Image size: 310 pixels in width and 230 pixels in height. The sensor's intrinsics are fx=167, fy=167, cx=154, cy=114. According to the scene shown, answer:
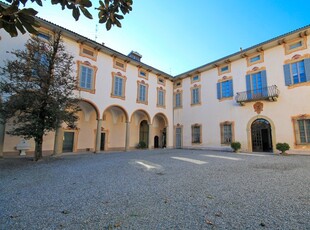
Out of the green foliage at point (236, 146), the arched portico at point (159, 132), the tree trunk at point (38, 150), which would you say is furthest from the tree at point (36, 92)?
the arched portico at point (159, 132)

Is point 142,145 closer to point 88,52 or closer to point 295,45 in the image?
point 88,52

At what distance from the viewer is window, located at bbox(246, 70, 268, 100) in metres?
12.8

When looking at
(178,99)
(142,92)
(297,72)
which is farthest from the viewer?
(178,99)

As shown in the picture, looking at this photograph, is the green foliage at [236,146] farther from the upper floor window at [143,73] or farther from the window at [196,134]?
the upper floor window at [143,73]

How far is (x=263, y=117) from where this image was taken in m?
12.8

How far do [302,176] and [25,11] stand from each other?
7.18 metres

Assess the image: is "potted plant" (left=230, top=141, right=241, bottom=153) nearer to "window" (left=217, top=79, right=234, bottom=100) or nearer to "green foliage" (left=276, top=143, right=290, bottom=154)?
"green foliage" (left=276, top=143, right=290, bottom=154)

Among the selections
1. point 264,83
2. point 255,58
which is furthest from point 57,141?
point 255,58

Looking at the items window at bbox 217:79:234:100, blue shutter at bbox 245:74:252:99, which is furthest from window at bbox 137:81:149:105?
blue shutter at bbox 245:74:252:99

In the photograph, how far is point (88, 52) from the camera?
13.2 metres

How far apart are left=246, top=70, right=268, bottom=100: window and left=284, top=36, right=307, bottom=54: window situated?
2032 millimetres

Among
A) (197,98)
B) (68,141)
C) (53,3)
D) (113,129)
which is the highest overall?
(197,98)

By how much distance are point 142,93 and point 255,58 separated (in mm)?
10291

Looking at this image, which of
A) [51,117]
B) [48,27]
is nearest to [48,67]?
[51,117]
